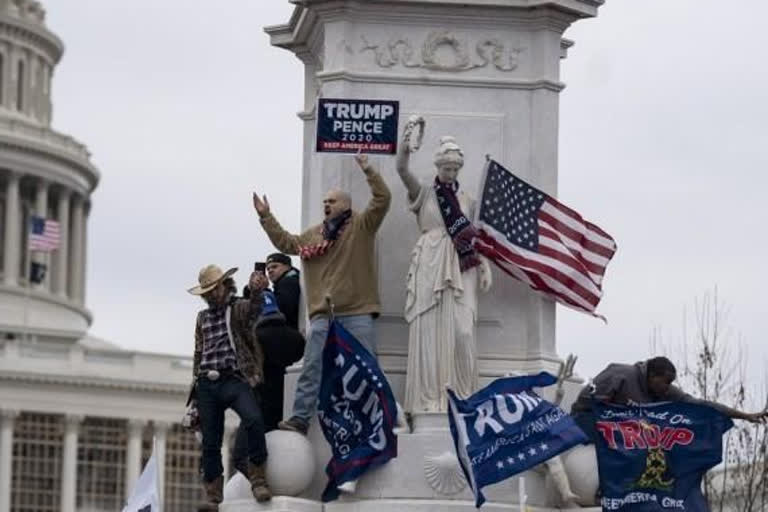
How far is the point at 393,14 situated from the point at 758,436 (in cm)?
1338

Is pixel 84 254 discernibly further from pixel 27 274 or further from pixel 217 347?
pixel 217 347

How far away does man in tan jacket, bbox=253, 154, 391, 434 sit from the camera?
2042cm

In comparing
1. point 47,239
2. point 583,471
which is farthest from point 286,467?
point 47,239

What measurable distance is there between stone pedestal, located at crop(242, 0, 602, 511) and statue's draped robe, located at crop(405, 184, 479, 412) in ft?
1.12

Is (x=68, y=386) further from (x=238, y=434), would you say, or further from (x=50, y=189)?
(x=238, y=434)

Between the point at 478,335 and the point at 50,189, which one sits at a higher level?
the point at 50,189

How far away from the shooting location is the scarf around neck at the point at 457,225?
807 inches

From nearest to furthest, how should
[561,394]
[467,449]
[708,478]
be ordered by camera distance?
[467,449]
[561,394]
[708,478]

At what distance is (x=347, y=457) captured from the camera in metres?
20.2

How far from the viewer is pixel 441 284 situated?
2039 centimetres

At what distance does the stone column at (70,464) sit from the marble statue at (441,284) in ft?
358

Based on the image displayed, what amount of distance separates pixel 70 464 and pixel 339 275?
11049 cm

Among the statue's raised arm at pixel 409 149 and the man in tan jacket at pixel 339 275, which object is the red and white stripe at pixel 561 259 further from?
the man in tan jacket at pixel 339 275

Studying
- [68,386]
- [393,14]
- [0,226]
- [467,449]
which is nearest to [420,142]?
[393,14]
